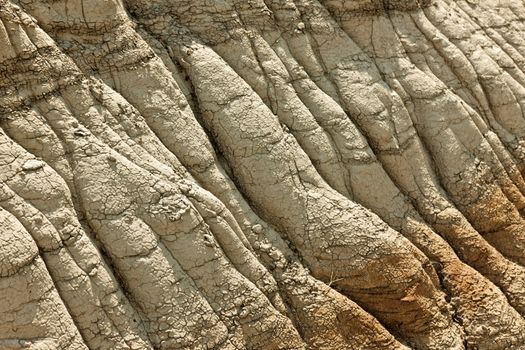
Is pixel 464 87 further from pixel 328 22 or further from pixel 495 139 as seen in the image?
pixel 328 22

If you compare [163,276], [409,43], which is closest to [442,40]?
[409,43]

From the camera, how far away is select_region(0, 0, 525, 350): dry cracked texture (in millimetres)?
4910

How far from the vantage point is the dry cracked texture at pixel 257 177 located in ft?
16.1

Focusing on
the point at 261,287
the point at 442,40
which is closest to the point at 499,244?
the point at 442,40

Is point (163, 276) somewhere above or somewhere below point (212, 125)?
below

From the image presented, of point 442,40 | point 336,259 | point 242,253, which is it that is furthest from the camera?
point 442,40

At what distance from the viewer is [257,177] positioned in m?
5.80

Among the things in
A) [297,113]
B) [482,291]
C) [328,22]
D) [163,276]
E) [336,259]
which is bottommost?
[482,291]

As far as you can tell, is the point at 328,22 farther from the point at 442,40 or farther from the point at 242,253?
the point at 242,253

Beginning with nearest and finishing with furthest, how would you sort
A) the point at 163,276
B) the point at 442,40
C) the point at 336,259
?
the point at 163,276 → the point at 336,259 → the point at 442,40

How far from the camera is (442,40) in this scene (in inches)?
285

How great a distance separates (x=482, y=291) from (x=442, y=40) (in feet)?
8.23

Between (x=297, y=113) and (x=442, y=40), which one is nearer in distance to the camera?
(x=297, y=113)

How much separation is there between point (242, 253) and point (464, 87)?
3.18 m
